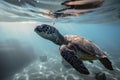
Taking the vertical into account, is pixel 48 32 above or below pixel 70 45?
above

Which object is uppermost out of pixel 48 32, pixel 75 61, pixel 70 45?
pixel 48 32

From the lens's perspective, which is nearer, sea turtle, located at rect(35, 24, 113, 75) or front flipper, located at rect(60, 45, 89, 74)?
front flipper, located at rect(60, 45, 89, 74)

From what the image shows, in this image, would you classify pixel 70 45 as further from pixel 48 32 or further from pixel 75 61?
pixel 75 61

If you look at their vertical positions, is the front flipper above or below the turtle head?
below

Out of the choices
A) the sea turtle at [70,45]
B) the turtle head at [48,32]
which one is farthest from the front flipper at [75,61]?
the turtle head at [48,32]

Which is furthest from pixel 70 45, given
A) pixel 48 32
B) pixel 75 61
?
pixel 75 61

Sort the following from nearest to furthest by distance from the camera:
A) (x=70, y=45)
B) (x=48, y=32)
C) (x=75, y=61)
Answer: (x=75, y=61), (x=48, y=32), (x=70, y=45)

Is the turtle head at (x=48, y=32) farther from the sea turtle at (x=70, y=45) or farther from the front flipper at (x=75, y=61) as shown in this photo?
the front flipper at (x=75, y=61)

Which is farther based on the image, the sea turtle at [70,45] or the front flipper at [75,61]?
the sea turtle at [70,45]

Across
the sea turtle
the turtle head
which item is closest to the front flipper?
the sea turtle

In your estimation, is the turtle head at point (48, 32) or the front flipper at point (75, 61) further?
the turtle head at point (48, 32)

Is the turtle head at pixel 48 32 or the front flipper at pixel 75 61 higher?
the turtle head at pixel 48 32

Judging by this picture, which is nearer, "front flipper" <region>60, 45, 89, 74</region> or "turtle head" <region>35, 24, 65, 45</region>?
"front flipper" <region>60, 45, 89, 74</region>

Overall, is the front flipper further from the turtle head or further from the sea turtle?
the turtle head
